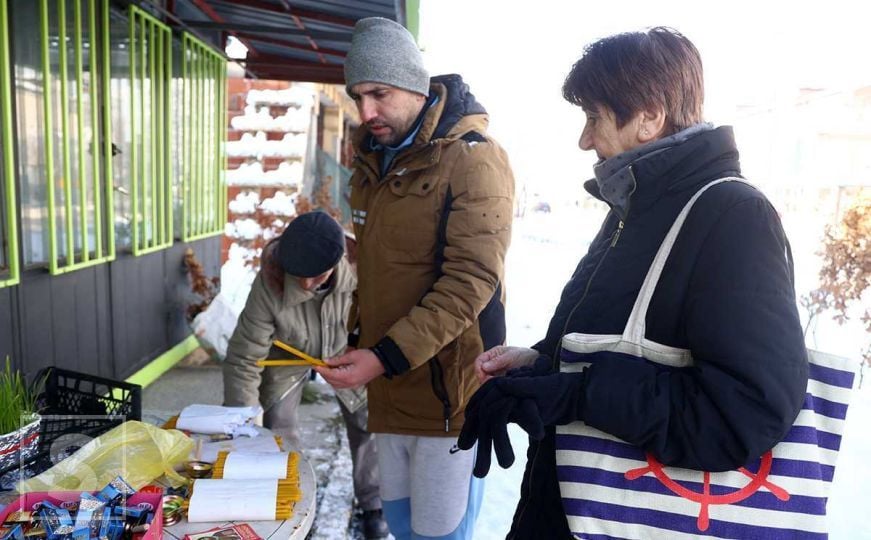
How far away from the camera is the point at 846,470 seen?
12.3 feet

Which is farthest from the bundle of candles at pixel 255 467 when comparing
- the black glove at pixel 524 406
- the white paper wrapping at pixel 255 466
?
the black glove at pixel 524 406

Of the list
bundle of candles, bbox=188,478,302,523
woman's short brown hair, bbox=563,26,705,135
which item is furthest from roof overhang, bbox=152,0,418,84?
bundle of candles, bbox=188,478,302,523

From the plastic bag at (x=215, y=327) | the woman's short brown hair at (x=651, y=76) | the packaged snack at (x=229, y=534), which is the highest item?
the woman's short brown hair at (x=651, y=76)

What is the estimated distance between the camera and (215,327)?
4.59 metres

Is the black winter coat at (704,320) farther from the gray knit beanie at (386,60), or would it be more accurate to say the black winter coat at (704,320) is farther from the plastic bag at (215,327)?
the plastic bag at (215,327)

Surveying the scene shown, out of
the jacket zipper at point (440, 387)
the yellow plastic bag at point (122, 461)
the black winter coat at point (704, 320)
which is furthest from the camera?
the jacket zipper at point (440, 387)

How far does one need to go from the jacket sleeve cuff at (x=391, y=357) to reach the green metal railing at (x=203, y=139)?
397cm

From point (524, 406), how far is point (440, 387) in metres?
0.80

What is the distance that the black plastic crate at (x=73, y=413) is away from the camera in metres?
1.61

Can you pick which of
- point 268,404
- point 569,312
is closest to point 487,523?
point 268,404

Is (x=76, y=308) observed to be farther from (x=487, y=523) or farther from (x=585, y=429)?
(x=585, y=429)

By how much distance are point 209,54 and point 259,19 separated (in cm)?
89

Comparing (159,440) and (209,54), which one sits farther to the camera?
(209,54)

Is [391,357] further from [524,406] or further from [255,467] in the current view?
[524,406]
